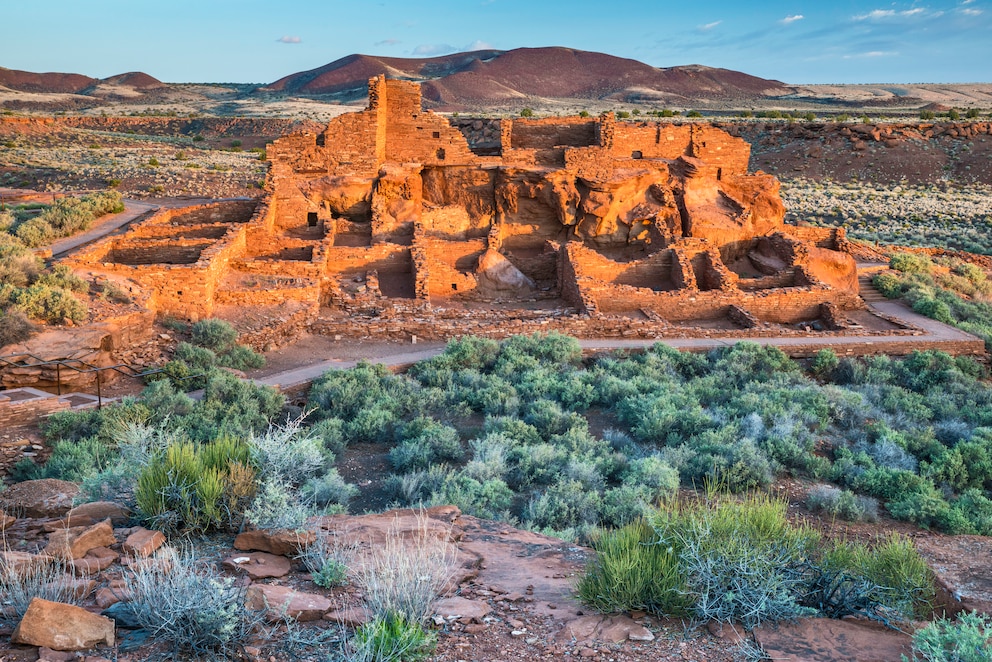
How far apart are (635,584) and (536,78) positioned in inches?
4204

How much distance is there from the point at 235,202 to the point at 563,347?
1158 cm

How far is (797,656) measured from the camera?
384 centimetres

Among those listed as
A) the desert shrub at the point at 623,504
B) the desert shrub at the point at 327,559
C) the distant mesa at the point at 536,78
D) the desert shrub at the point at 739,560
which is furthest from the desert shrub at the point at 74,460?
the distant mesa at the point at 536,78

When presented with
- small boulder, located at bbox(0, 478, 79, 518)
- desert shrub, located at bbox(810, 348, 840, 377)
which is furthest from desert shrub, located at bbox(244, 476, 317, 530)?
desert shrub, located at bbox(810, 348, 840, 377)

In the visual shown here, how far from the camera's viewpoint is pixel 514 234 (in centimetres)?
1953

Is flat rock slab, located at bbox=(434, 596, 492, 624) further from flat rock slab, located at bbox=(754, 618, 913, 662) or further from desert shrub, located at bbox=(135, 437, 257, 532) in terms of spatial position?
desert shrub, located at bbox=(135, 437, 257, 532)

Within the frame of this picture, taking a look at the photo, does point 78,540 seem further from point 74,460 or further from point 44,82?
point 44,82

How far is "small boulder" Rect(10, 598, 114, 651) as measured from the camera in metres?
3.44

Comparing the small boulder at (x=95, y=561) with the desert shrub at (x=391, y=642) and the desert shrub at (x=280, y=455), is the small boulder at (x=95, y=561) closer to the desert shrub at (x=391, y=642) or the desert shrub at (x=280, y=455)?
the desert shrub at (x=280, y=455)

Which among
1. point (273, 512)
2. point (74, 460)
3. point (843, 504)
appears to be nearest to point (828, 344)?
point (843, 504)

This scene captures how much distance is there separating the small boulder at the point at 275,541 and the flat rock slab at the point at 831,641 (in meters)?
2.78

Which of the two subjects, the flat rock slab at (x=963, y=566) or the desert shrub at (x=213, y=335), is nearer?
the flat rock slab at (x=963, y=566)

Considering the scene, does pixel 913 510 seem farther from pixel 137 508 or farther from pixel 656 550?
pixel 137 508

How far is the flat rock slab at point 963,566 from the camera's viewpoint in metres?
5.30
